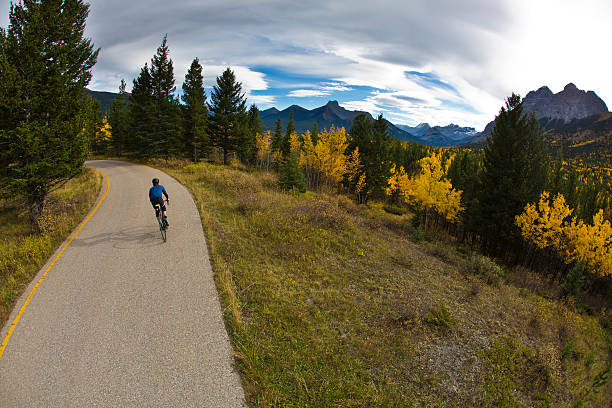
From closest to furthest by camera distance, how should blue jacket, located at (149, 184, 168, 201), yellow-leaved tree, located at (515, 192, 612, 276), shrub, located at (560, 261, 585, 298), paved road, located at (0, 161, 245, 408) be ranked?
paved road, located at (0, 161, 245, 408), blue jacket, located at (149, 184, 168, 201), shrub, located at (560, 261, 585, 298), yellow-leaved tree, located at (515, 192, 612, 276)

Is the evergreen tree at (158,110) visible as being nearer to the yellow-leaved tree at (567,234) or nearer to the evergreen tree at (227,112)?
the evergreen tree at (227,112)

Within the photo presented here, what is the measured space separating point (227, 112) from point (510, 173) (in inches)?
1314

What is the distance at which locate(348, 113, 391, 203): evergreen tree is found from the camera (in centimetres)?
3525

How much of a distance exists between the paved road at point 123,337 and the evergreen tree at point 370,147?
30.3 metres

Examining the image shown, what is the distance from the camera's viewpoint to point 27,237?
980cm

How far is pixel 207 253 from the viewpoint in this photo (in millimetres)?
8766

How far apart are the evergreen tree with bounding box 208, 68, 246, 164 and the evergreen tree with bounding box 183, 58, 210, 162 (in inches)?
64.3

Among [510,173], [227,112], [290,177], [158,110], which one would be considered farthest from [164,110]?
[510,173]

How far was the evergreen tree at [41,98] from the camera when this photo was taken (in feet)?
31.8

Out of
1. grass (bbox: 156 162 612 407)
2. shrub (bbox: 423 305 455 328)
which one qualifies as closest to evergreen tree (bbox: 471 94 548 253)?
grass (bbox: 156 162 612 407)

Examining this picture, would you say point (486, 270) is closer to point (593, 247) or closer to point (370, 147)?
point (593, 247)

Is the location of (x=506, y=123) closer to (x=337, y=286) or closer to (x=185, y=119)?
(x=337, y=286)

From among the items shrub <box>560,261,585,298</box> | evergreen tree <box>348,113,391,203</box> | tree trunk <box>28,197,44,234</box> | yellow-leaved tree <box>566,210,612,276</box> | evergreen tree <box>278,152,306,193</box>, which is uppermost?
evergreen tree <box>348,113,391,203</box>

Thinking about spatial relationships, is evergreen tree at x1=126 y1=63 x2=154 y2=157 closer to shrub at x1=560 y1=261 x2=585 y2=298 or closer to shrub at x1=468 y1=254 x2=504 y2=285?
shrub at x1=468 y1=254 x2=504 y2=285
